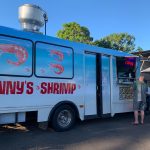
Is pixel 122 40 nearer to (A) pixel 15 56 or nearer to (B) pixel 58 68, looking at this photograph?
(B) pixel 58 68

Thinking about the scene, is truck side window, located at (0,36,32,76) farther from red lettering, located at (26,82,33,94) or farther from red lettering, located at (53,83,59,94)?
red lettering, located at (53,83,59,94)

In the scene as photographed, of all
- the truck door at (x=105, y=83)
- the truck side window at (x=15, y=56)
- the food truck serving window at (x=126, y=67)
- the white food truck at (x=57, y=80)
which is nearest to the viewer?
the truck side window at (x=15, y=56)

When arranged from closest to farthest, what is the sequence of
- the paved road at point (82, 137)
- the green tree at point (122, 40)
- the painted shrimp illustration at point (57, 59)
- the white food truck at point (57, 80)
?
1. the paved road at point (82, 137)
2. the white food truck at point (57, 80)
3. the painted shrimp illustration at point (57, 59)
4. the green tree at point (122, 40)

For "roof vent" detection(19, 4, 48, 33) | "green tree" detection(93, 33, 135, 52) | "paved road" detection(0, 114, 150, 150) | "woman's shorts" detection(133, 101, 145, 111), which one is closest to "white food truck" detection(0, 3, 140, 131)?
"paved road" detection(0, 114, 150, 150)

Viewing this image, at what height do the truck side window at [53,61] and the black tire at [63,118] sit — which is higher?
the truck side window at [53,61]

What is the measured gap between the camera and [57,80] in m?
8.30

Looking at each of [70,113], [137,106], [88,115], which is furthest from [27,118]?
[137,106]

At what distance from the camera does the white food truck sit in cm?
721

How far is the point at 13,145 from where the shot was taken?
22.6ft

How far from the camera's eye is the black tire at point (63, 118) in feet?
27.0

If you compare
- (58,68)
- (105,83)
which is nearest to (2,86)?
(58,68)

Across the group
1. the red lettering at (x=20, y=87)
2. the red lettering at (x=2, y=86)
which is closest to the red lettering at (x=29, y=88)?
the red lettering at (x=20, y=87)

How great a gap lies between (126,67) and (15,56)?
4.96m

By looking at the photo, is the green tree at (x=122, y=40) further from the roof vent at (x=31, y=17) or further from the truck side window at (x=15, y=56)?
the truck side window at (x=15, y=56)
